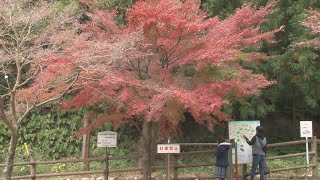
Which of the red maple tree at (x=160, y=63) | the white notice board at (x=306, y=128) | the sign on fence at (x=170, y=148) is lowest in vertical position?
the sign on fence at (x=170, y=148)

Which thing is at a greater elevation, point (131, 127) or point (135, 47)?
point (135, 47)

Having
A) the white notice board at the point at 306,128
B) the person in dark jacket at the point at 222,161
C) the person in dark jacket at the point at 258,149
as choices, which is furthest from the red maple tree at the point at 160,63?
the white notice board at the point at 306,128

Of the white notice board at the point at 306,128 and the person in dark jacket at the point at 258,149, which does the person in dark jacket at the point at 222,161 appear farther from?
the white notice board at the point at 306,128

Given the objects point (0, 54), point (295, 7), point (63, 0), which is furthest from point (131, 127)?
point (0, 54)

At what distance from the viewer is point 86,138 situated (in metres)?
16.3

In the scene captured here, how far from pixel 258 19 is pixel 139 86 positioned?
12.3ft

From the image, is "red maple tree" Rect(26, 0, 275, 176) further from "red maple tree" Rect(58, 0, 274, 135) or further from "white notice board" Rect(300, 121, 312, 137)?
"white notice board" Rect(300, 121, 312, 137)

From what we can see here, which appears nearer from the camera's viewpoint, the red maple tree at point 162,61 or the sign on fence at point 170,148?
the red maple tree at point 162,61

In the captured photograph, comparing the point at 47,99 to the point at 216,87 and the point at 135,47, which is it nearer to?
the point at 135,47

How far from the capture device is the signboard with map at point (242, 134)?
11.7 meters

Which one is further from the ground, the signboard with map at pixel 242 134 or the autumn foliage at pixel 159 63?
the autumn foliage at pixel 159 63

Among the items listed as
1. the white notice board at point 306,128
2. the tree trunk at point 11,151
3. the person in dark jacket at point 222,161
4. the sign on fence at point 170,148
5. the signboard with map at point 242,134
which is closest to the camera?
the tree trunk at point 11,151

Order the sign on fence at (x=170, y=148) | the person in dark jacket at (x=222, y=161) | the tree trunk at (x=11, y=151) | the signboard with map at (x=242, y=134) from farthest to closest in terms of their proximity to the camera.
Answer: the signboard with map at (x=242, y=134), the person in dark jacket at (x=222, y=161), the sign on fence at (x=170, y=148), the tree trunk at (x=11, y=151)

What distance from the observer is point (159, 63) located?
10734mm
